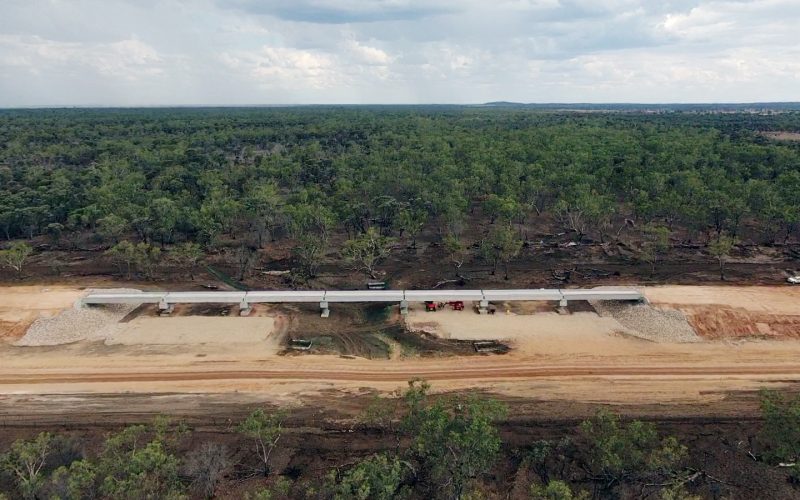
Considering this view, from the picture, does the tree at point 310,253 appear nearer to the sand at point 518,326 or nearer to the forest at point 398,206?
the forest at point 398,206

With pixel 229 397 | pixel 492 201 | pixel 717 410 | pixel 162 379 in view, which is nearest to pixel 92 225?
pixel 162 379

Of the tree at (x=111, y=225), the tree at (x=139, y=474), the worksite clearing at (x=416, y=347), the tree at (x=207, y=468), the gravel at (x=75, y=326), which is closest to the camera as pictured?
the tree at (x=139, y=474)

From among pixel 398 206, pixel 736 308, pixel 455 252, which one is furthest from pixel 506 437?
pixel 398 206

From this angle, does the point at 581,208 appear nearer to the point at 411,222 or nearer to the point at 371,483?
the point at 411,222

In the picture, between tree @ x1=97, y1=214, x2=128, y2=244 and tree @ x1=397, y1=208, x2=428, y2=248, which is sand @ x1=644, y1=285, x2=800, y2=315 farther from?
tree @ x1=97, y1=214, x2=128, y2=244

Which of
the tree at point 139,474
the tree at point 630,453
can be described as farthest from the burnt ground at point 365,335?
the tree at point 139,474

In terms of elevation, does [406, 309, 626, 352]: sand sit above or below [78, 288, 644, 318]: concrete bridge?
below

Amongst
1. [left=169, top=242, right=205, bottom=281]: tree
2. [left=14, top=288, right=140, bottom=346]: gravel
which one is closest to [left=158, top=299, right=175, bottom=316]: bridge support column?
[left=14, top=288, right=140, bottom=346]: gravel
